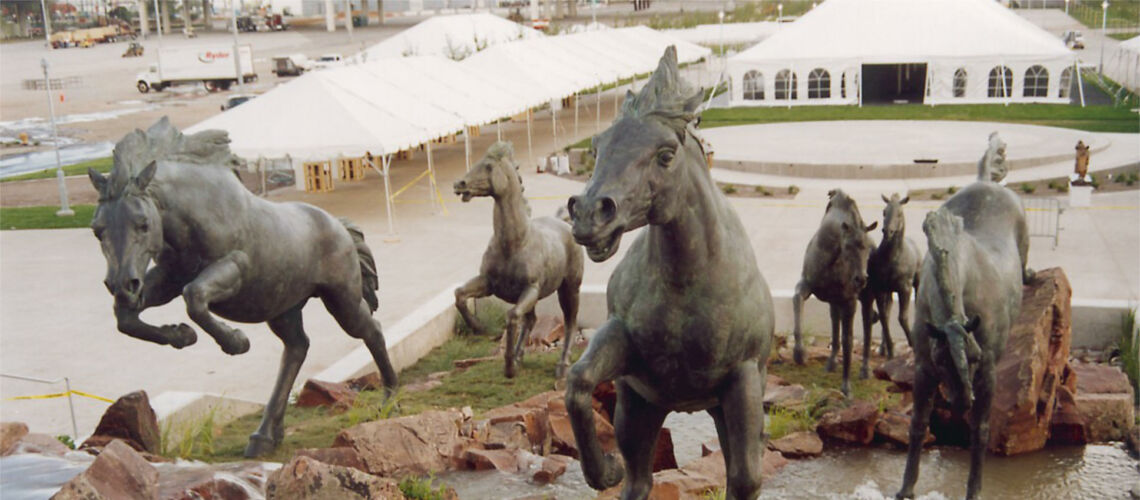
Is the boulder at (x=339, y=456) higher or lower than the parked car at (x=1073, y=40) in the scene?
lower

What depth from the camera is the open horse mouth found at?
3730 mm

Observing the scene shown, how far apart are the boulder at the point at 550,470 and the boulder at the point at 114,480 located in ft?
7.87

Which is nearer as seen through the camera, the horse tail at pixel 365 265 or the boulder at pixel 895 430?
the boulder at pixel 895 430

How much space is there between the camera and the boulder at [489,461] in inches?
287

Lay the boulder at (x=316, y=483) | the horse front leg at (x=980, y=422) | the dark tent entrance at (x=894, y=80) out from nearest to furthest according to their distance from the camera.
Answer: the boulder at (x=316, y=483), the horse front leg at (x=980, y=422), the dark tent entrance at (x=894, y=80)

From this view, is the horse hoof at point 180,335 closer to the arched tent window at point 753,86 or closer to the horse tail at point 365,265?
the horse tail at point 365,265

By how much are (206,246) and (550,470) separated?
266 centimetres

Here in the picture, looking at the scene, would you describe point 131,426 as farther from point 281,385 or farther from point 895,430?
point 895,430

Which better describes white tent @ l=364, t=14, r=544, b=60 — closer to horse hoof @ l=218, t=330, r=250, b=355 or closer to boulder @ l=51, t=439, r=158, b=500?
horse hoof @ l=218, t=330, r=250, b=355

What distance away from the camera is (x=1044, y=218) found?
58.7 ft

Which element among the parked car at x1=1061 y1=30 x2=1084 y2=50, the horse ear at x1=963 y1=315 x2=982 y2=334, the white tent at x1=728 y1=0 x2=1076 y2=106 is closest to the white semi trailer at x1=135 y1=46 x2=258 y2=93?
the white tent at x1=728 y1=0 x2=1076 y2=106

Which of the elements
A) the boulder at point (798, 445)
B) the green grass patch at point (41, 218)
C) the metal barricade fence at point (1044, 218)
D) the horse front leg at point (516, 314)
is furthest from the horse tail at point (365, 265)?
the green grass patch at point (41, 218)

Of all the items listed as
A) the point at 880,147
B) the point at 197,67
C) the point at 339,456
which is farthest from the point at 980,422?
the point at 197,67

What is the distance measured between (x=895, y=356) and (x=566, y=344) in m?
3.25
